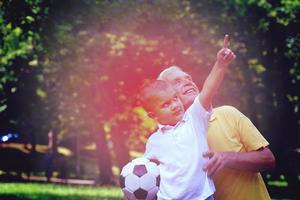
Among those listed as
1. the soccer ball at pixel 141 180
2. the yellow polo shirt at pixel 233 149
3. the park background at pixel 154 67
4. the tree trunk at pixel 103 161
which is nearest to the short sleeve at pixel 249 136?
the yellow polo shirt at pixel 233 149

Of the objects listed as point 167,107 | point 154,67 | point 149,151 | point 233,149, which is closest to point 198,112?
point 167,107

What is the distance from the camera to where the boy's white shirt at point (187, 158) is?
407cm

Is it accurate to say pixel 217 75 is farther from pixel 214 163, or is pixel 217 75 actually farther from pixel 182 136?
pixel 214 163

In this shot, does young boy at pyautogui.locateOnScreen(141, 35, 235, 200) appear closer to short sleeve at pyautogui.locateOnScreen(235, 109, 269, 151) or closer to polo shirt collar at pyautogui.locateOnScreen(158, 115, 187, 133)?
polo shirt collar at pyautogui.locateOnScreen(158, 115, 187, 133)

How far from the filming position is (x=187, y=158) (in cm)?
414

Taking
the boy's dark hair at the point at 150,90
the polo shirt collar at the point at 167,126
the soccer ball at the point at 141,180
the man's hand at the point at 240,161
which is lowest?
the soccer ball at the point at 141,180

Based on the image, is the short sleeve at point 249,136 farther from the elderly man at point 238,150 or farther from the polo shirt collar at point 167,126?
the polo shirt collar at point 167,126

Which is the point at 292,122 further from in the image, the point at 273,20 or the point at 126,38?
the point at 126,38

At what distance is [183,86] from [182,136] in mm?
605

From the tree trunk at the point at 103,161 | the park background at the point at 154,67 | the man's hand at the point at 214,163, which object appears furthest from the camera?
the tree trunk at the point at 103,161

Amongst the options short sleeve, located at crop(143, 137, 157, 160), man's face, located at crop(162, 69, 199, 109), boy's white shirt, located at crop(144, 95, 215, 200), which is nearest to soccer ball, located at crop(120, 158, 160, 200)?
short sleeve, located at crop(143, 137, 157, 160)

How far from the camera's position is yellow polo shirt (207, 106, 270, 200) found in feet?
14.5

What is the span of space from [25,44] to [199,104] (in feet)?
68.6

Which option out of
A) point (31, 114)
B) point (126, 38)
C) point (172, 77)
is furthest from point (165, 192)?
point (31, 114)
